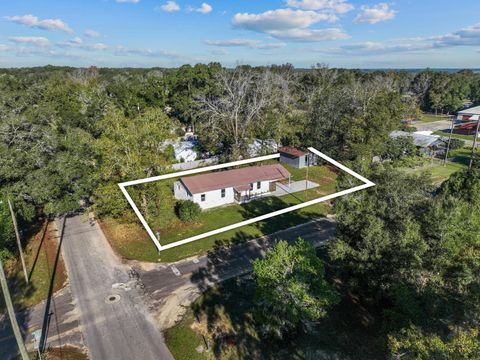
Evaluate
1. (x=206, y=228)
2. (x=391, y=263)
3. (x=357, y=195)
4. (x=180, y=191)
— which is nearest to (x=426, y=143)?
(x=180, y=191)

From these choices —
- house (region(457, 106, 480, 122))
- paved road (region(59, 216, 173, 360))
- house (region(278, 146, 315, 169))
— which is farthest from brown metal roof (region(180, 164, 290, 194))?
house (region(457, 106, 480, 122))

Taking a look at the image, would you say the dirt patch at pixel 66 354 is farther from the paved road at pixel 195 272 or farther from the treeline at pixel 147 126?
the treeline at pixel 147 126

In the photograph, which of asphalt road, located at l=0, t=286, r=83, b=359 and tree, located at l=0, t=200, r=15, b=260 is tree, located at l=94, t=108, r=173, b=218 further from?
asphalt road, located at l=0, t=286, r=83, b=359

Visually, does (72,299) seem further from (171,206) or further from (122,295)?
(171,206)

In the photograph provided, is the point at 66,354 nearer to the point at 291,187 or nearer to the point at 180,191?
the point at 180,191

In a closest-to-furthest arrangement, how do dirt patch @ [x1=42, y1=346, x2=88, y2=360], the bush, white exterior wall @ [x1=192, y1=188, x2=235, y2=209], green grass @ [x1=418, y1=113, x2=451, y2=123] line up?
dirt patch @ [x1=42, y1=346, x2=88, y2=360]
the bush
white exterior wall @ [x1=192, y1=188, x2=235, y2=209]
green grass @ [x1=418, y1=113, x2=451, y2=123]

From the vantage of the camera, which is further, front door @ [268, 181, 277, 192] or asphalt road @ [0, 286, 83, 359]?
front door @ [268, 181, 277, 192]

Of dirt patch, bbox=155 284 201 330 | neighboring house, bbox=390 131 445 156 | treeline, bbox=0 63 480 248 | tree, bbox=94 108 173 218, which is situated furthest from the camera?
neighboring house, bbox=390 131 445 156
